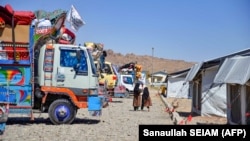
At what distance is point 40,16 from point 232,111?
7572 millimetres

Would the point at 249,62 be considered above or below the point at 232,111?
above

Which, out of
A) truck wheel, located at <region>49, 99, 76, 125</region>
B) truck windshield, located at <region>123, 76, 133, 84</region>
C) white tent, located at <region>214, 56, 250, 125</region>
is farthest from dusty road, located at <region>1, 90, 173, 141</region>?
truck windshield, located at <region>123, 76, 133, 84</region>

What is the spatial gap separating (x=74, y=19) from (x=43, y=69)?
9.93ft

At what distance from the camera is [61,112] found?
1420 centimetres

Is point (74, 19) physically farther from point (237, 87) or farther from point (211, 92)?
point (211, 92)

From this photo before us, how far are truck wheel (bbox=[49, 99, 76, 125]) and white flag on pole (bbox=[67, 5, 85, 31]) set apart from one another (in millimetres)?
3341

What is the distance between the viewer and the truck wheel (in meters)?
14.1

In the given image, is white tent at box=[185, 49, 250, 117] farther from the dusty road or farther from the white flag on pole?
the white flag on pole

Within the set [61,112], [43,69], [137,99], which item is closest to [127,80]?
[137,99]

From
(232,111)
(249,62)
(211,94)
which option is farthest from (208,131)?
(211,94)

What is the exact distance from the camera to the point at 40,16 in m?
14.3

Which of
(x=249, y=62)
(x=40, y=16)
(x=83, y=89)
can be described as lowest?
(x=83, y=89)

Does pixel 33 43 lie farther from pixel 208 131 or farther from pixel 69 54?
pixel 208 131

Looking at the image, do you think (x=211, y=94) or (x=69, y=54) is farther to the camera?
(x=211, y=94)
